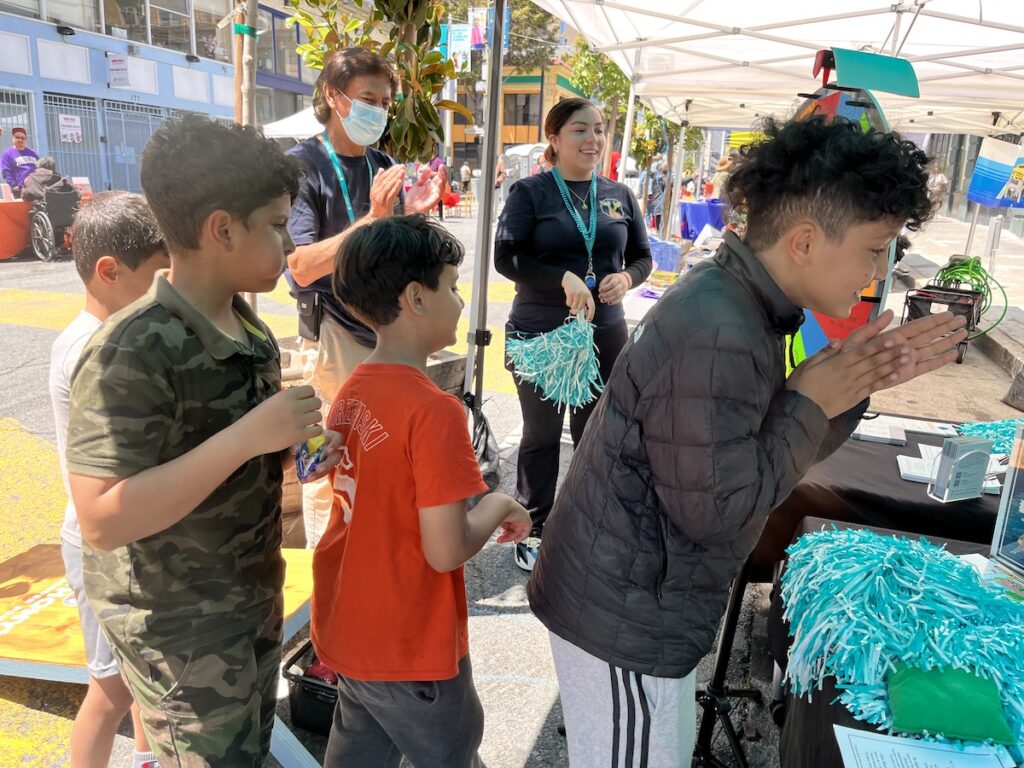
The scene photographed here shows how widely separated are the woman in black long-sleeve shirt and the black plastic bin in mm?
1433

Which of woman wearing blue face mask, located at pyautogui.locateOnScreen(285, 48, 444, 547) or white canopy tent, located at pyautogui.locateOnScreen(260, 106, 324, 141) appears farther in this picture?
white canopy tent, located at pyautogui.locateOnScreen(260, 106, 324, 141)

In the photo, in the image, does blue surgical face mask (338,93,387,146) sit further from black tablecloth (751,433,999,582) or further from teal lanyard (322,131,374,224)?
black tablecloth (751,433,999,582)

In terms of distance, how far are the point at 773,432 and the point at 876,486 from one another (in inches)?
49.0

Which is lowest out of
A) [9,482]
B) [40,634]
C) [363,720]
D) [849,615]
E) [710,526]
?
[9,482]

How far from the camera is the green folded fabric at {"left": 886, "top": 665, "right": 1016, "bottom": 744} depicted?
3.70 ft

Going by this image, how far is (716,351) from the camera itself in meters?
1.20

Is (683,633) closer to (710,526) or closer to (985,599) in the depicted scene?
(710,526)

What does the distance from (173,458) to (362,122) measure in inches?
71.5

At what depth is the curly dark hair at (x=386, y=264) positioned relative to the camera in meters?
1.51

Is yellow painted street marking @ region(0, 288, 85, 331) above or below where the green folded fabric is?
below

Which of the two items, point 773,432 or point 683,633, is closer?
point 773,432

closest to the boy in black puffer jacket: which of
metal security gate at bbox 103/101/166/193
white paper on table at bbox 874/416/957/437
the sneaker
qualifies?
white paper on table at bbox 874/416/957/437

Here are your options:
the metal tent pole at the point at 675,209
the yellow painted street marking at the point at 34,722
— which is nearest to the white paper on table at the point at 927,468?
the yellow painted street marking at the point at 34,722

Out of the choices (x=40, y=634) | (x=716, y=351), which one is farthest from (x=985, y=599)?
(x=40, y=634)
